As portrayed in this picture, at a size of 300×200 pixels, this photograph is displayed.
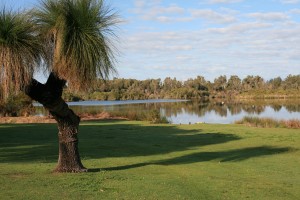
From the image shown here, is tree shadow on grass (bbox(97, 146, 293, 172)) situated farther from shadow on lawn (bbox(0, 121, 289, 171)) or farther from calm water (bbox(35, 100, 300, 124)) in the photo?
calm water (bbox(35, 100, 300, 124))

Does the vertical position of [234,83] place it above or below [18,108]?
above

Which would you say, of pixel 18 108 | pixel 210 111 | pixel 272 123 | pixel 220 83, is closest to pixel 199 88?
pixel 220 83

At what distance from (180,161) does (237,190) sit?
525 cm

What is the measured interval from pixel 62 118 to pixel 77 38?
260cm

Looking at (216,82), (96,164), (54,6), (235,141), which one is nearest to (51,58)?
(54,6)

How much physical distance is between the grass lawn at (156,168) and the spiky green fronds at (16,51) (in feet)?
8.07

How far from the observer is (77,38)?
10000mm

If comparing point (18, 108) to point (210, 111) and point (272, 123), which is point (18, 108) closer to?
point (272, 123)

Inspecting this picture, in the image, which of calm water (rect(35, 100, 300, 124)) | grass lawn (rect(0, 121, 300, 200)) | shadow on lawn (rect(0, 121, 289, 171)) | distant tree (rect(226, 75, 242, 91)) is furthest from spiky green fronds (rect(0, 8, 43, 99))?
distant tree (rect(226, 75, 242, 91))

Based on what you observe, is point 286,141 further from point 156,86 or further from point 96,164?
point 156,86

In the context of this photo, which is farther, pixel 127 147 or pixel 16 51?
pixel 127 147

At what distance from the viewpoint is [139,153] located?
17.3 metres

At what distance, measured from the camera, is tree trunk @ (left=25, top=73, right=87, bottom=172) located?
35.5 feet

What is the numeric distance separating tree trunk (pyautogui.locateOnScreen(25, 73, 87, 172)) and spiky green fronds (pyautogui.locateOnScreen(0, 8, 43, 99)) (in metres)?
0.77
